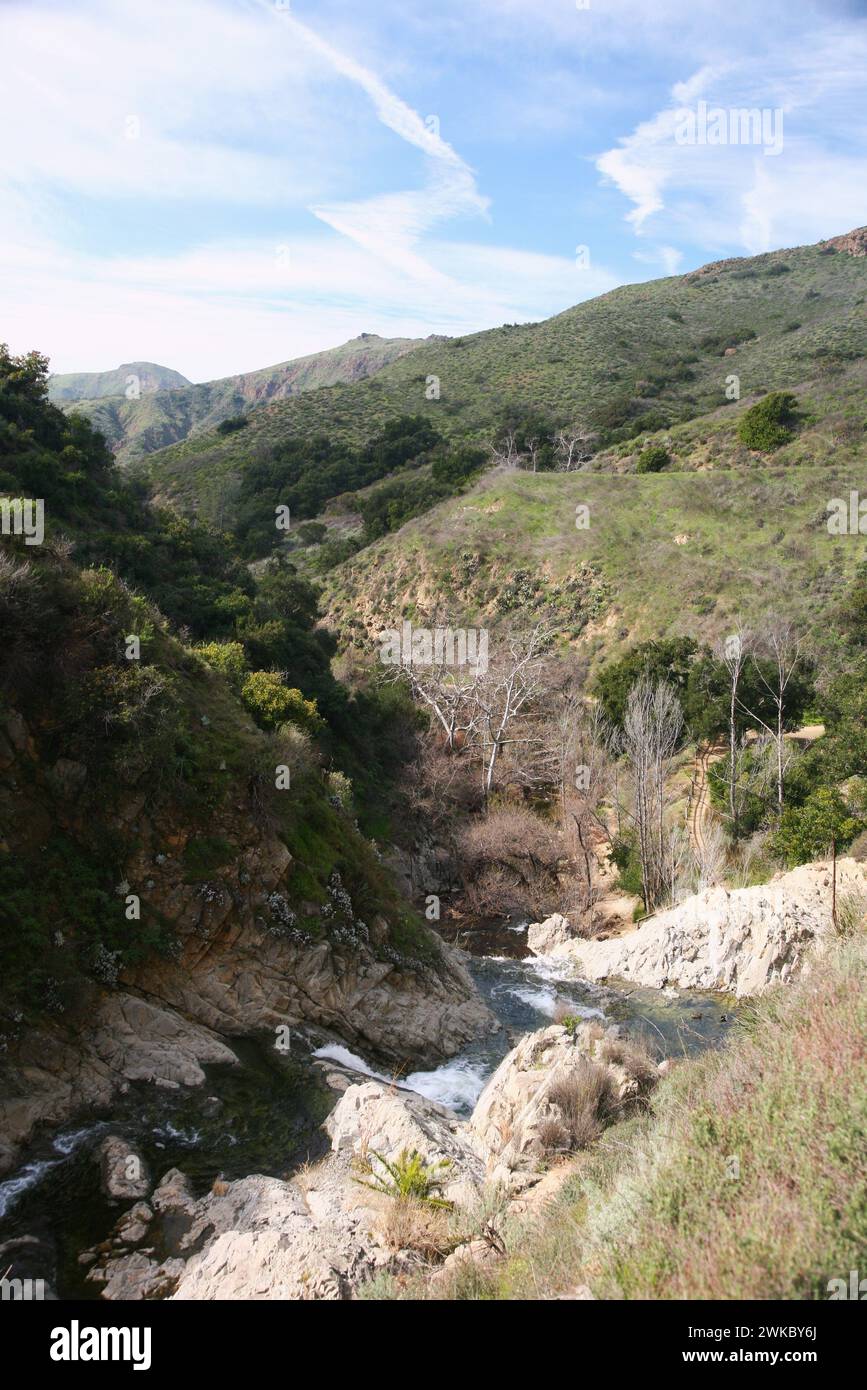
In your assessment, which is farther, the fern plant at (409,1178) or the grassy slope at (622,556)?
the grassy slope at (622,556)

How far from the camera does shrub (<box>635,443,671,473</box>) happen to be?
47562 mm

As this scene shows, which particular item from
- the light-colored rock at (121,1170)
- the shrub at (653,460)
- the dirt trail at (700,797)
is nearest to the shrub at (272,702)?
the light-colored rock at (121,1170)

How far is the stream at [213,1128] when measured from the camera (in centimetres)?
687

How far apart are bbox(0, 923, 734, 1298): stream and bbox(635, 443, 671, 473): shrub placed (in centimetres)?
3946

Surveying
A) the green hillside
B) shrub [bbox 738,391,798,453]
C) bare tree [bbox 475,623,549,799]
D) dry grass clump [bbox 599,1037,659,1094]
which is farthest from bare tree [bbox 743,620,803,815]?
the green hillside

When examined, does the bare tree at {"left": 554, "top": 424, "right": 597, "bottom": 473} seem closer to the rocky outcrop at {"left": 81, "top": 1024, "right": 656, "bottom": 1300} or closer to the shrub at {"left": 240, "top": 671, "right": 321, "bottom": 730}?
the shrub at {"left": 240, "top": 671, "right": 321, "bottom": 730}

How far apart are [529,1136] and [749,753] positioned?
61.1 ft

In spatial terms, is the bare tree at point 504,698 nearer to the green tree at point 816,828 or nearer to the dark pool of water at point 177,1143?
the green tree at point 816,828

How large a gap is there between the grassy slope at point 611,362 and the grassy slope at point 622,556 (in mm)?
14281

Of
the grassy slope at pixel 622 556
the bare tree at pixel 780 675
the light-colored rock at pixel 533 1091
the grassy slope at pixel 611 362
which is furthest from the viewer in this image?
the grassy slope at pixel 611 362

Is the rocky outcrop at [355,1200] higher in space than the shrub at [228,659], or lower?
lower

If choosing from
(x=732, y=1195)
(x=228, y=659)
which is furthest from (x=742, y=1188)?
(x=228, y=659)
